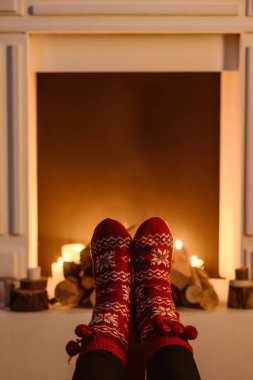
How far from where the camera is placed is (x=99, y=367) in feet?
3.63

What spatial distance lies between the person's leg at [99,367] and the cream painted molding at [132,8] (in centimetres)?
107

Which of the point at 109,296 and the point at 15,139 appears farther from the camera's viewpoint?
the point at 15,139

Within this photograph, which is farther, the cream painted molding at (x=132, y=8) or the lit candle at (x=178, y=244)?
the lit candle at (x=178, y=244)

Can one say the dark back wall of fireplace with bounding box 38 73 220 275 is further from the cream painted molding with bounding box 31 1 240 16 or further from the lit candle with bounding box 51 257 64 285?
the cream painted molding with bounding box 31 1 240 16

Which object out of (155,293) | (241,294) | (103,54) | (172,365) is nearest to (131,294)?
(155,293)

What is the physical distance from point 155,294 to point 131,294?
0.43 feet

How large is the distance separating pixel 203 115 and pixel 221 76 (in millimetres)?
150

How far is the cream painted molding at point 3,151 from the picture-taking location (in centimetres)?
184

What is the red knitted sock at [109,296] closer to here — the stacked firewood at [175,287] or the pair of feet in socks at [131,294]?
the pair of feet in socks at [131,294]

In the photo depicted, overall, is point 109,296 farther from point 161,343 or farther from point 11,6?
point 11,6

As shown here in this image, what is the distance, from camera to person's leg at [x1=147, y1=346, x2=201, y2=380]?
1102mm

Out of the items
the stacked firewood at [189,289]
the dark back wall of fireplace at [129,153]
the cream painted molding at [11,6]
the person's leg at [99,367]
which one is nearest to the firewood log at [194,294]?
the stacked firewood at [189,289]

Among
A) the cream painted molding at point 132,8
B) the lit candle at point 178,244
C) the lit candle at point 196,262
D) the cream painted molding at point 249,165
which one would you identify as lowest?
the lit candle at point 196,262

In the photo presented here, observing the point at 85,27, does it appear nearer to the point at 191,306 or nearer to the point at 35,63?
the point at 35,63
